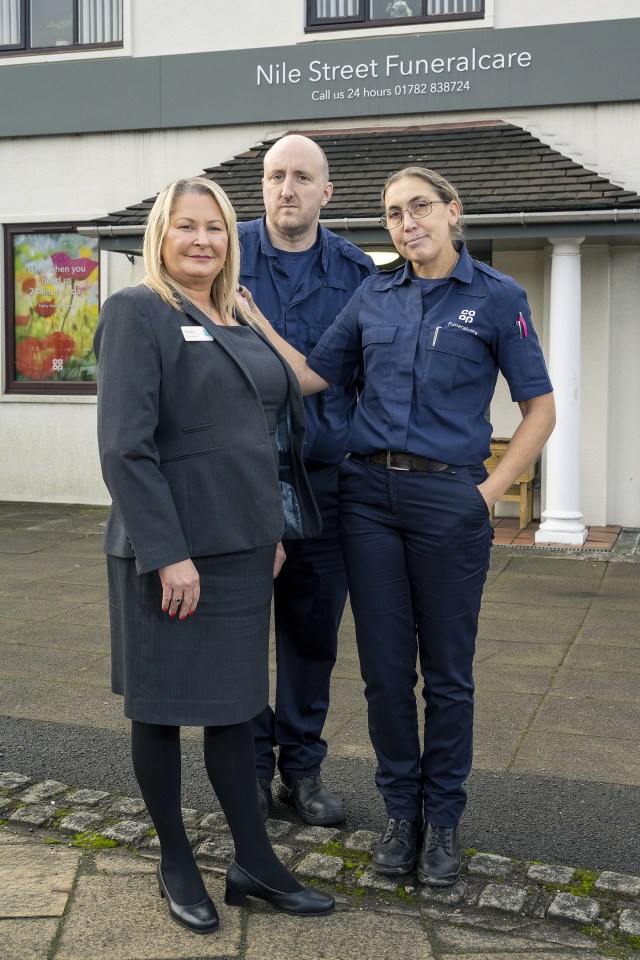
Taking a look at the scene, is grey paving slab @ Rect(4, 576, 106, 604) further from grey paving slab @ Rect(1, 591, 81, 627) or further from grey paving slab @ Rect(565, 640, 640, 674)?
grey paving slab @ Rect(565, 640, 640, 674)

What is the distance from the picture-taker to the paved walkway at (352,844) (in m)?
3.02

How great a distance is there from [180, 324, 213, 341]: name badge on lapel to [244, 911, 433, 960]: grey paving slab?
159cm

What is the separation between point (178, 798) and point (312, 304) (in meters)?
1.72

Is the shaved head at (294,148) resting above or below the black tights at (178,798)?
above

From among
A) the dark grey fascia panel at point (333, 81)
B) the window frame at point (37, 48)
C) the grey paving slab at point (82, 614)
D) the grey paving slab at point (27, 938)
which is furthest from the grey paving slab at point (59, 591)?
the window frame at point (37, 48)

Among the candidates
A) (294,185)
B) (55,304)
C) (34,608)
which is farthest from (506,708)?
(55,304)

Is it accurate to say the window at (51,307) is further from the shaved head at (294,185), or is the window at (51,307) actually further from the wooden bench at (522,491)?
the shaved head at (294,185)

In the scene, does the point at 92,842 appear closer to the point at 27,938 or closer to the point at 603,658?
the point at 27,938

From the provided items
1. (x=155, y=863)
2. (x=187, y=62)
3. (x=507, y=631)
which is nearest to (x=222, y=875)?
(x=155, y=863)

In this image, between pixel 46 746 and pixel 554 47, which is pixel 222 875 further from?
pixel 554 47

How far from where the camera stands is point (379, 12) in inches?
437

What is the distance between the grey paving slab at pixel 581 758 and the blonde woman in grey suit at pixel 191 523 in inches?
57.7

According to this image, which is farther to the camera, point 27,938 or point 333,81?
point 333,81

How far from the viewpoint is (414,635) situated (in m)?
3.58
